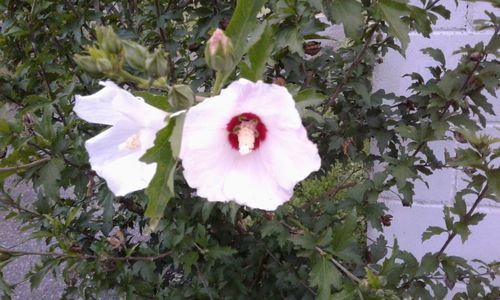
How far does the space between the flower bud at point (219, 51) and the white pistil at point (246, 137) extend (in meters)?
0.13

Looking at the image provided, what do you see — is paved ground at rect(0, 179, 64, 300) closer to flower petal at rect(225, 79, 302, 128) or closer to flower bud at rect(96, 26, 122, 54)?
flower bud at rect(96, 26, 122, 54)

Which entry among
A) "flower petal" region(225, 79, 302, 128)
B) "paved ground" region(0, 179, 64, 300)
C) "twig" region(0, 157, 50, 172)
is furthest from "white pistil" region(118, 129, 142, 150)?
"paved ground" region(0, 179, 64, 300)

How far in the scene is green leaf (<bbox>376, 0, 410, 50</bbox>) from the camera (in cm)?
118

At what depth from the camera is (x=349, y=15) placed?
1242mm

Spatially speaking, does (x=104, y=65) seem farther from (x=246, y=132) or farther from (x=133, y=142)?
(x=246, y=132)

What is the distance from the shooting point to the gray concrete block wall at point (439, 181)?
2.11 meters

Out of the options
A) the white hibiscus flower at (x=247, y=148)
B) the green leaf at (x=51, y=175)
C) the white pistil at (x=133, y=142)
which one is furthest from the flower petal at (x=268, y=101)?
the green leaf at (x=51, y=175)

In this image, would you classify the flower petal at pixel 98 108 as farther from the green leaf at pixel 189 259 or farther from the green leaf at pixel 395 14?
the green leaf at pixel 189 259

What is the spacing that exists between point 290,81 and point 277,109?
3.14 ft

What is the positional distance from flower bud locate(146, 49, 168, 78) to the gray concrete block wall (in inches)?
62.2

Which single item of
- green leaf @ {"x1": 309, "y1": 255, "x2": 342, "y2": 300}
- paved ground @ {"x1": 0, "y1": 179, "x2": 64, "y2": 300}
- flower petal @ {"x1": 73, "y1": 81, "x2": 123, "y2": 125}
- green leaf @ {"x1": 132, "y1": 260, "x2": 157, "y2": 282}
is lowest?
paved ground @ {"x1": 0, "y1": 179, "x2": 64, "y2": 300}

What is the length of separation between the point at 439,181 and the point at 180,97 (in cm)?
183

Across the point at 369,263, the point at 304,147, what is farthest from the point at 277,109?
the point at 369,263

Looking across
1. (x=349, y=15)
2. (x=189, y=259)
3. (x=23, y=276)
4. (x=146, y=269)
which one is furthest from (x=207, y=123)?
(x=23, y=276)
